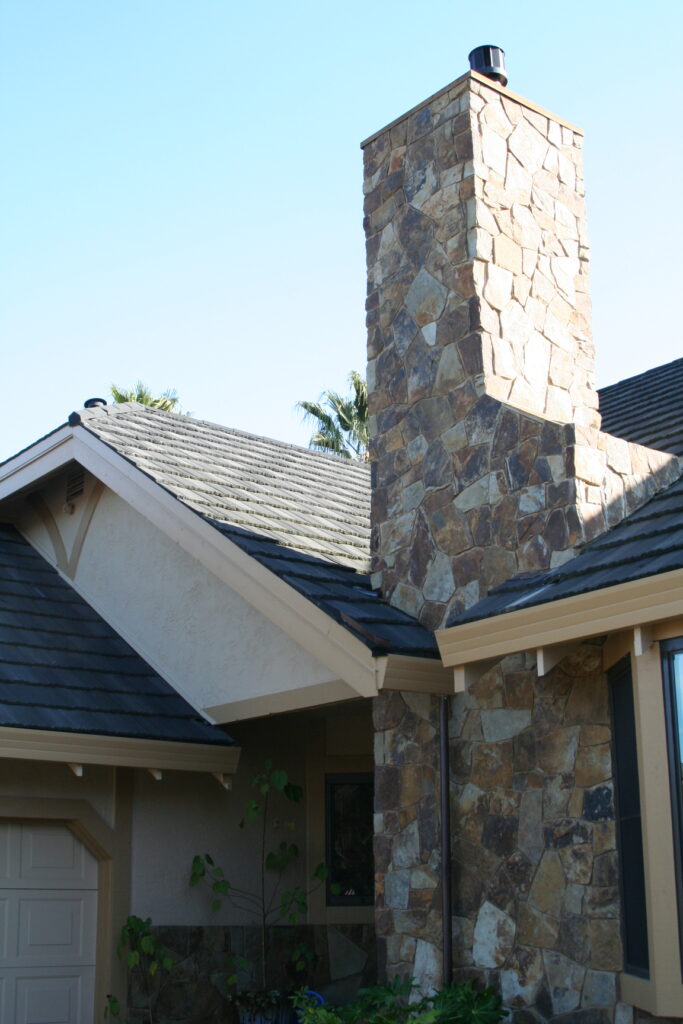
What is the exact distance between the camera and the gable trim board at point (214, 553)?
25.3ft

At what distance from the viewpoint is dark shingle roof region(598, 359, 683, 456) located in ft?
34.0

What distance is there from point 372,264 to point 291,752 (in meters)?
4.17

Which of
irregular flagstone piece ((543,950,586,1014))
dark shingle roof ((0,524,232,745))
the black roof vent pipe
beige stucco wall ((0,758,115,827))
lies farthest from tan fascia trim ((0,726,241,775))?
the black roof vent pipe

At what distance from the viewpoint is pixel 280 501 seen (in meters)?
10.9

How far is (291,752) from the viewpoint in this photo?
34.9 ft

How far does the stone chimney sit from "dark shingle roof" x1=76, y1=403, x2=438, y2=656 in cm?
42

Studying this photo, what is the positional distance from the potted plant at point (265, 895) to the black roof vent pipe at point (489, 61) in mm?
5237

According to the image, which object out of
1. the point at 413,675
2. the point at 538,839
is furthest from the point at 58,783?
the point at 538,839

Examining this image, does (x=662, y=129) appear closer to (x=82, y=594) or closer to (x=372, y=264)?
(x=372, y=264)

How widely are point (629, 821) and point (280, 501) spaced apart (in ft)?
17.2

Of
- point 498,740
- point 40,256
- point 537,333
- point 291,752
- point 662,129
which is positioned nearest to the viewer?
point 498,740

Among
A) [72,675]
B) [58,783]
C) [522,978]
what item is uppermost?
[72,675]

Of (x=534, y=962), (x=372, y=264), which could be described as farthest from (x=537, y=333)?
(x=534, y=962)

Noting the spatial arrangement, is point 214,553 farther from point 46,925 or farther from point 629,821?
point 629,821
